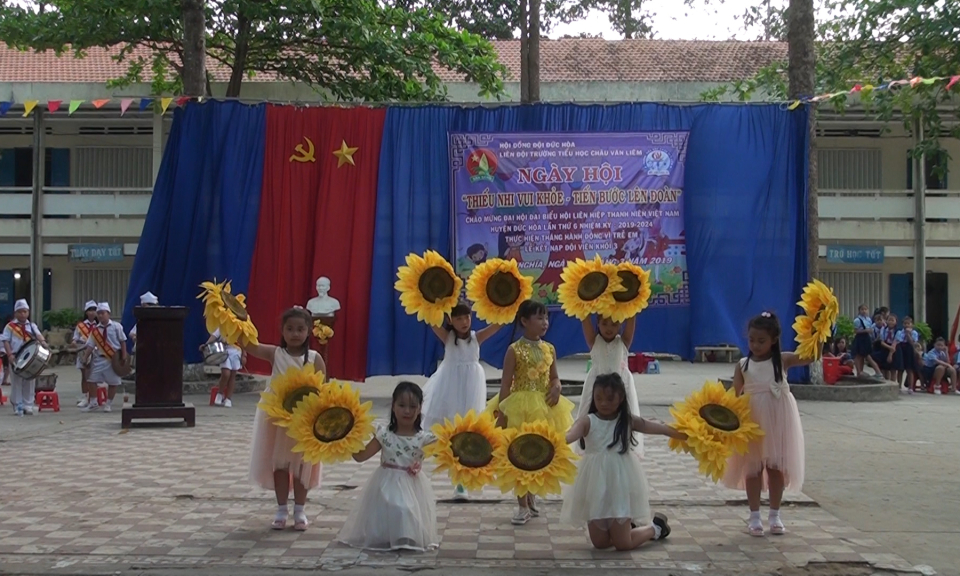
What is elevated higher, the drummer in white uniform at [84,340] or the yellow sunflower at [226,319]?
the yellow sunflower at [226,319]

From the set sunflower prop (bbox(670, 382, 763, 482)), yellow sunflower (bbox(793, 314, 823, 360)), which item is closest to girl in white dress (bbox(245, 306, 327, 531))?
sunflower prop (bbox(670, 382, 763, 482))

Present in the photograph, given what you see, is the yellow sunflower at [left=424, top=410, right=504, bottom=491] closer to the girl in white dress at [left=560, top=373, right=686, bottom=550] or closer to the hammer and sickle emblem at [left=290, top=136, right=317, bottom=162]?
the girl in white dress at [left=560, top=373, right=686, bottom=550]

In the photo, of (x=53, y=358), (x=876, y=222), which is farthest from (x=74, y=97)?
(x=876, y=222)

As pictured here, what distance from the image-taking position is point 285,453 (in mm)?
6426

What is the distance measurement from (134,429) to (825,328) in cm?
804

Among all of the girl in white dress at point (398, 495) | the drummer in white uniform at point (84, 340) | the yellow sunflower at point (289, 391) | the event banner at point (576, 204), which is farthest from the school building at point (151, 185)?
the girl in white dress at point (398, 495)

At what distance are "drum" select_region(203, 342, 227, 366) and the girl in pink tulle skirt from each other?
7.84 meters

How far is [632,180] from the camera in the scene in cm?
1285

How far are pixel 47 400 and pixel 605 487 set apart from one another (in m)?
10.4

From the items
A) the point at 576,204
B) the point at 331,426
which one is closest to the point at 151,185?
the point at 576,204

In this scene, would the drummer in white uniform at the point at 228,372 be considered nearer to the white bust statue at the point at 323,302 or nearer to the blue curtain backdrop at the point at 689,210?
the white bust statue at the point at 323,302

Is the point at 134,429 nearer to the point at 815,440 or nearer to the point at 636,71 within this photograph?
the point at 815,440

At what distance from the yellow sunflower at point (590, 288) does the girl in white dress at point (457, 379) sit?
89cm

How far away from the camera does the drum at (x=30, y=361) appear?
13234mm
